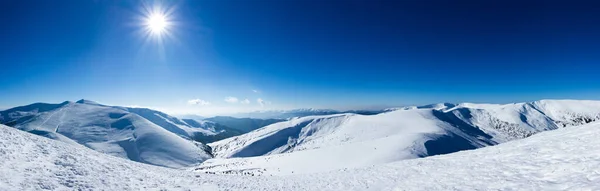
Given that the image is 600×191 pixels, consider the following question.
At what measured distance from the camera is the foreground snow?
12.9m

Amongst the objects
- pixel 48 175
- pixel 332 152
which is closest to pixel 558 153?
pixel 48 175

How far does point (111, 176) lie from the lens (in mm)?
17000

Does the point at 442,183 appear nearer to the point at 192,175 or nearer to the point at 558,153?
the point at 558,153

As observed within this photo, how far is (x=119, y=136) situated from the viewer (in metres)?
197

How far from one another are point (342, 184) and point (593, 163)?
13.7 meters

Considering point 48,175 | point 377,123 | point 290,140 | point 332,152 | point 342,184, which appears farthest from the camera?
point 290,140

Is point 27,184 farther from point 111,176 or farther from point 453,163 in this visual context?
point 453,163

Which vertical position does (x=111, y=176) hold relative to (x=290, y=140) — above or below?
above

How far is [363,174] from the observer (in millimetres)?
22391

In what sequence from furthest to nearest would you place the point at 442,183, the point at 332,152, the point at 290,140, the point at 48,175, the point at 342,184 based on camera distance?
the point at 290,140, the point at 332,152, the point at 342,184, the point at 442,183, the point at 48,175

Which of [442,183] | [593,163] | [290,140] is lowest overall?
[290,140]

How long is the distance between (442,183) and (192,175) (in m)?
18.9

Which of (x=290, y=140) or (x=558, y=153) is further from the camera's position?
(x=290, y=140)

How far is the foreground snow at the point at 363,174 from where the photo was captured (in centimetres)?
1286
